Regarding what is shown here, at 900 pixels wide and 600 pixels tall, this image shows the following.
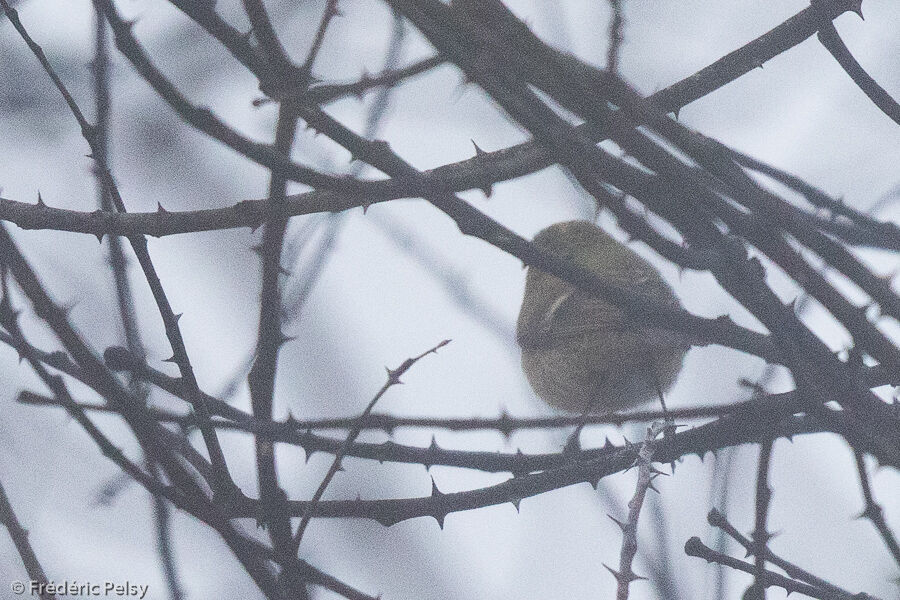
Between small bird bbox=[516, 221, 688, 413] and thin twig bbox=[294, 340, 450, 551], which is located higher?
small bird bbox=[516, 221, 688, 413]

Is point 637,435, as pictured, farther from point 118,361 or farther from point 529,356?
point 118,361

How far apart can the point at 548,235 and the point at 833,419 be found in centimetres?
460

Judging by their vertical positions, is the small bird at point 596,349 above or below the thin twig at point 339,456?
above

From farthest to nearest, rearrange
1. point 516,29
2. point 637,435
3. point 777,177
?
point 637,435 → point 777,177 → point 516,29

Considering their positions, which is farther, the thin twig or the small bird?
the small bird

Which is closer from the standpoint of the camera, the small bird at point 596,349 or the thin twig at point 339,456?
the thin twig at point 339,456

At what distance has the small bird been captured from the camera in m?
4.20

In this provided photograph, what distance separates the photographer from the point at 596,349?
13.8ft

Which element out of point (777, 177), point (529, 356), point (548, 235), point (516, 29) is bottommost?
point (516, 29)

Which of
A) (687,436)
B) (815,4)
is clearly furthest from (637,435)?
(815,4)

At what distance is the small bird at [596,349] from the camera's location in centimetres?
420

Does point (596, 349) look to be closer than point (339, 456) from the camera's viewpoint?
No

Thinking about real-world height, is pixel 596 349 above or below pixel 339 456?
above

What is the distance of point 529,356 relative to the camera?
16.2ft
